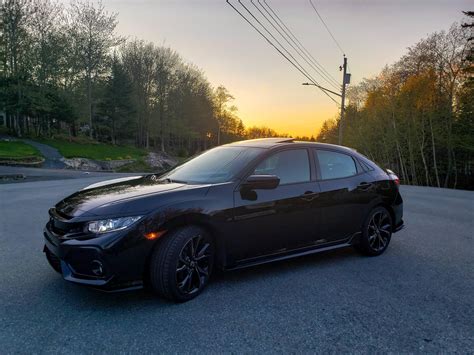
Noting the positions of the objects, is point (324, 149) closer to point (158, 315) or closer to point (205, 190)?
point (205, 190)

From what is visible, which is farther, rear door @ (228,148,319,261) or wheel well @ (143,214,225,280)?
rear door @ (228,148,319,261)

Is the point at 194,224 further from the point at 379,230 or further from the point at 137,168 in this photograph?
the point at 137,168

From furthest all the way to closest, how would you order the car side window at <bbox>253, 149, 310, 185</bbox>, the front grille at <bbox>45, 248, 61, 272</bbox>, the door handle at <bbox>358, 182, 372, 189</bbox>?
the door handle at <bbox>358, 182, 372, 189</bbox>
the car side window at <bbox>253, 149, 310, 185</bbox>
the front grille at <bbox>45, 248, 61, 272</bbox>

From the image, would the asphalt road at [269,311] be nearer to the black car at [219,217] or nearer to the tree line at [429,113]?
the black car at [219,217]

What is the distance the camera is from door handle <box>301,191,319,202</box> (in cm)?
393

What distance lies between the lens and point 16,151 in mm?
25031

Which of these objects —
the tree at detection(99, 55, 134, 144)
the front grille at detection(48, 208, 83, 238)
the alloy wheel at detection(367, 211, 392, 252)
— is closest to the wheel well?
the front grille at detection(48, 208, 83, 238)

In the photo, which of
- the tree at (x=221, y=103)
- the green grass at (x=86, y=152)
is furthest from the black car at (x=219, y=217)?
the tree at (x=221, y=103)

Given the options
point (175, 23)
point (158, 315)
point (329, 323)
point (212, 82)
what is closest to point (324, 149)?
point (329, 323)

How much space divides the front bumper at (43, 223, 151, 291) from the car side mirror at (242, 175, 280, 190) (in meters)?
1.17

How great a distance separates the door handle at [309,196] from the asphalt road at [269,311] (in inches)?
34.0

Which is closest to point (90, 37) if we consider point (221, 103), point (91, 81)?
point (91, 81)

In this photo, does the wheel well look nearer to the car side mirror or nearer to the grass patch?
the car side mirror

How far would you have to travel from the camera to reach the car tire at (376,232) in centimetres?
460
